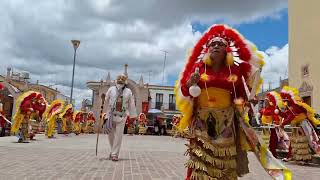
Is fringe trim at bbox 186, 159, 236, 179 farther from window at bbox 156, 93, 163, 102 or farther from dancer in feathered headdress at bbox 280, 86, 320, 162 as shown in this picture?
window at bbox 156, 93, 163, 102

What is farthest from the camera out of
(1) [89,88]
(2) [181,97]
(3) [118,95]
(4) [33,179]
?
(1) [89,88]

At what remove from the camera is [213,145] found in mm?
4203

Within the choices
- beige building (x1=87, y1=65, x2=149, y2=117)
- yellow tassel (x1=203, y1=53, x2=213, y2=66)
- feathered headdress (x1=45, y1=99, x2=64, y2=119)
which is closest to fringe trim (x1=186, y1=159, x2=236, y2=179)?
yellow tassel (x1=203, y1=53, x2=213, y2=66)

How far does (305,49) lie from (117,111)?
1878 cm

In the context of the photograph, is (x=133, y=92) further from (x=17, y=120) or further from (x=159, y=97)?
(x=17, y=120)

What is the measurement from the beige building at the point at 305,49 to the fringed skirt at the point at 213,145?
21199 mm

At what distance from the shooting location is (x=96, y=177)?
7109 mm

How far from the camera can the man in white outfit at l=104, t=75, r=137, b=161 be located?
10.5m

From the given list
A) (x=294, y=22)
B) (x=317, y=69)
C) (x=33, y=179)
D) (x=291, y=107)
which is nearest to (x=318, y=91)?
(x=317, y=69)

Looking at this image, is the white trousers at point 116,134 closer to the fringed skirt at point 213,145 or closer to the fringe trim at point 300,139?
the fringe trim at point 300,139

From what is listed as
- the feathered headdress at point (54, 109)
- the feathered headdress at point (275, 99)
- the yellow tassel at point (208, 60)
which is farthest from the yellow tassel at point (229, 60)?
the feathered headdress at point (54, 109)

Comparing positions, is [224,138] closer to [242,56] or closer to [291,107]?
[242,56]

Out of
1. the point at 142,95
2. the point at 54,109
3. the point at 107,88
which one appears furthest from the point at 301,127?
the point at 107,88

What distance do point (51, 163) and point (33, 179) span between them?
2684mm
